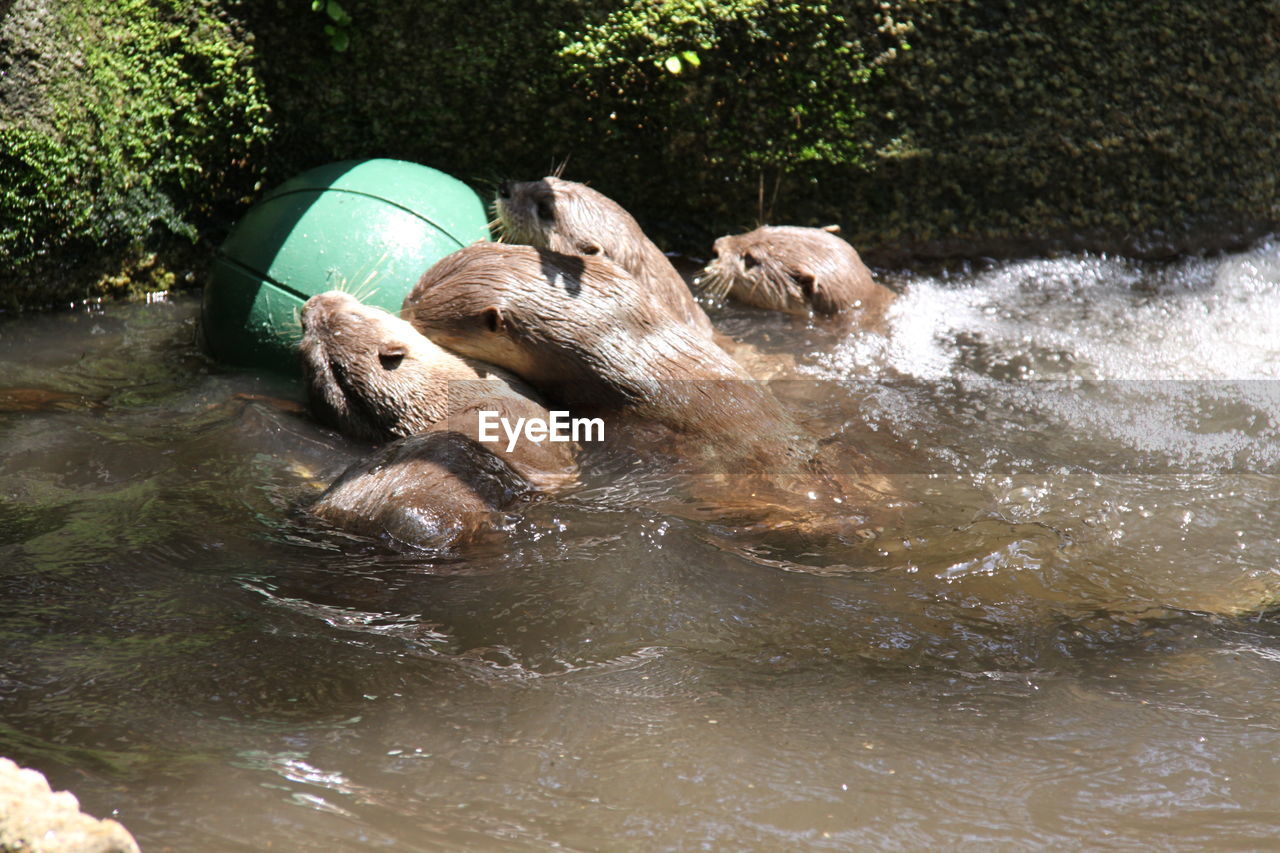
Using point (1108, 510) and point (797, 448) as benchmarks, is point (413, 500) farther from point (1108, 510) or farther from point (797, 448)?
point (1108, 510)

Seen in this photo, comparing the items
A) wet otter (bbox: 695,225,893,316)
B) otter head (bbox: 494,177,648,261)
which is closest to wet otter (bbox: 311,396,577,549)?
otter head (bbox: 494,177,648,261)

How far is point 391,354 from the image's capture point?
434cm

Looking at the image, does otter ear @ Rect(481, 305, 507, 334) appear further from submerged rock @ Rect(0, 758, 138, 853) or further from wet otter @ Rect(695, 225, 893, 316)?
submerged rock @ Rect(0, 758, 138, 853)

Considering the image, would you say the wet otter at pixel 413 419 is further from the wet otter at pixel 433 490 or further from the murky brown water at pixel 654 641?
the murky brown water at pixel 654 641

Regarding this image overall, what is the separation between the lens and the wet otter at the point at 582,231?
5254mm

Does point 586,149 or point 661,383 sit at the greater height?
point 586,149

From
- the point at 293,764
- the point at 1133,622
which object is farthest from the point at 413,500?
the point at 1133,622

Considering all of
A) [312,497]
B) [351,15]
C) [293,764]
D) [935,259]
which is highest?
[351,15]

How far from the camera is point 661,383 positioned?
4426 mm

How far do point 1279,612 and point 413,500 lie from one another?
2.43 meters

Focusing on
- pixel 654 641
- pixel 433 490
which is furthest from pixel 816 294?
pixel 654 641

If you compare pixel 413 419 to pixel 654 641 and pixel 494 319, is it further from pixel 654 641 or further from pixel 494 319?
pixel 654 641

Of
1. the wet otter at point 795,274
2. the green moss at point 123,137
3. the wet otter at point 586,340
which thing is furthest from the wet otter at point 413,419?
the wet otter at point 795,274

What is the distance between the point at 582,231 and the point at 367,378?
1.41 metres
